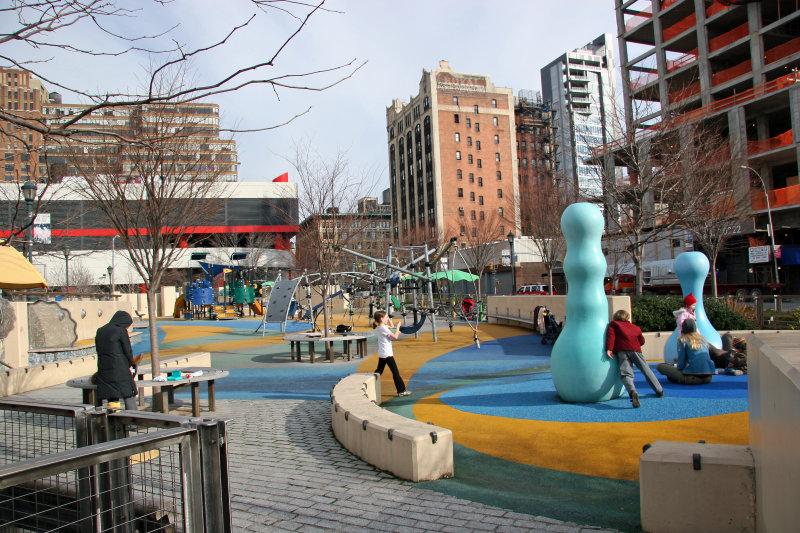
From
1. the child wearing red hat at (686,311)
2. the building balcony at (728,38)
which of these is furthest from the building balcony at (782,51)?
the child wearing red hat at (686,311)

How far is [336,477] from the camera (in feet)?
18.3

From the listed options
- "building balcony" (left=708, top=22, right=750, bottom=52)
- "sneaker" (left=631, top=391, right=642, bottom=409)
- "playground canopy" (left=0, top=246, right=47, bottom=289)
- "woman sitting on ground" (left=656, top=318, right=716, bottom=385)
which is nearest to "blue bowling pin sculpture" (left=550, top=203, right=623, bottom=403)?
"sneaker" (left=631, top=391, right=642, bottom=409)

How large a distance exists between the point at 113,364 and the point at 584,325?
6736 mm

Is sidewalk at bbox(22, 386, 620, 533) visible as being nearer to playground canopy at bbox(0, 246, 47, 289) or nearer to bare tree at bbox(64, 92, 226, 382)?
playground canopy at bbox(0, 246, 47, 289)

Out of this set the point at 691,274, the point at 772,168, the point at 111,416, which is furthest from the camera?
the point at 772,168

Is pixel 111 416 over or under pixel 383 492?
over

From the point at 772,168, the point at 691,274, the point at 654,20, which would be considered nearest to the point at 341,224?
the point at 691,274

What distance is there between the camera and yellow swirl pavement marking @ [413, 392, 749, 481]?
5.97 metres

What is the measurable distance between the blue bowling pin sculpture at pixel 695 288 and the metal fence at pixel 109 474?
11.0 meters

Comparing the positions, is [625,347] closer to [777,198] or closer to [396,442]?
[396,442]

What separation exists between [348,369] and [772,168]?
38.0 metres

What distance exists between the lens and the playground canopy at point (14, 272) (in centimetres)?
711

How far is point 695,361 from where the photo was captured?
10.0 metres

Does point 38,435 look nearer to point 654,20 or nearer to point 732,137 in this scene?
point 732,137
